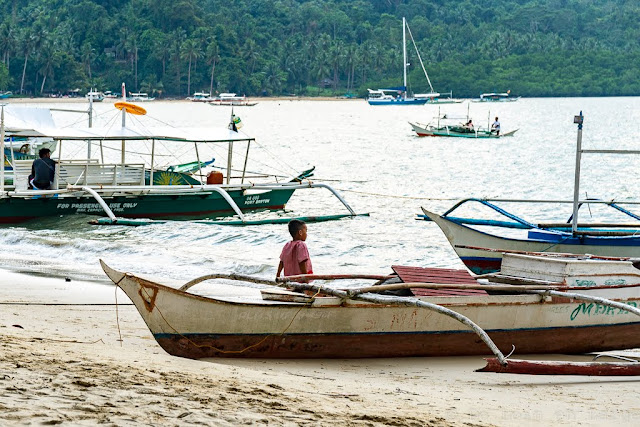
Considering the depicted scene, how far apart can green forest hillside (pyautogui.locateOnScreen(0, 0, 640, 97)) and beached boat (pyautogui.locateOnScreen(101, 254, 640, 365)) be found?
154 metres

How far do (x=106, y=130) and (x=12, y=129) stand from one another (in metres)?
1.93

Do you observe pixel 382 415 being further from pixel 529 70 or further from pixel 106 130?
pixel 529 70

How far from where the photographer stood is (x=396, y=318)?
8.91 meters

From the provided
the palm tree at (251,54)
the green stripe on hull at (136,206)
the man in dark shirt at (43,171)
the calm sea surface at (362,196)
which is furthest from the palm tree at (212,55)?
the man in dark shirt at (43,171)

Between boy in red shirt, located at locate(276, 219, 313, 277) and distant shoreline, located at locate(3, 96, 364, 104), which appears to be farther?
distant shoreline, located at locate(3, 96, 364, 104)

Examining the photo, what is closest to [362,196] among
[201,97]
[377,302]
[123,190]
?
[123,190]

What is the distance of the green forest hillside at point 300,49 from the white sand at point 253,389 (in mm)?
153778

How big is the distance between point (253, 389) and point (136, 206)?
14105 mm

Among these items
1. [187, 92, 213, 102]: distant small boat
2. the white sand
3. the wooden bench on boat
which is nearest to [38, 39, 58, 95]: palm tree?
[187, 92, 213, 102]: distant small boat

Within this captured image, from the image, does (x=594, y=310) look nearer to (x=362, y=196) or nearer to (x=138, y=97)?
(x=362, y=196)

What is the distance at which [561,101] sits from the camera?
16750 cm

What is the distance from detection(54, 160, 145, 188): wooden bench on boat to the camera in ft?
68.8

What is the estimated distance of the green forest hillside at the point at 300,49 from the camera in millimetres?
166250

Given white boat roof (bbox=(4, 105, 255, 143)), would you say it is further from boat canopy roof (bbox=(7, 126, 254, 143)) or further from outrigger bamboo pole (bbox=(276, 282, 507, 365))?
outrigger bamboo pole (bbox=(276, 282, 507, 365))
